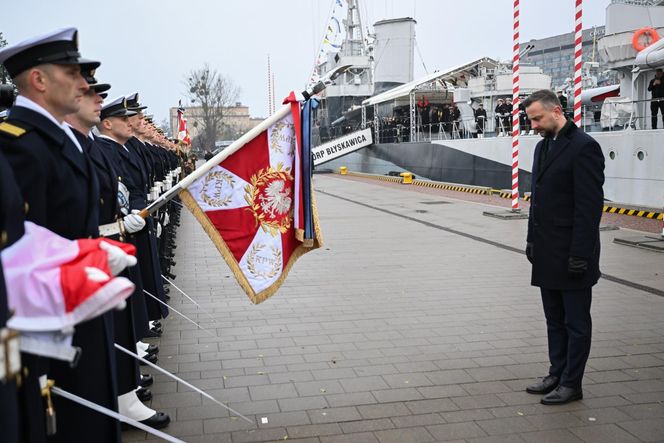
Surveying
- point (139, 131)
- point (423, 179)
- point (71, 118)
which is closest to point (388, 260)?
point (139, 131)

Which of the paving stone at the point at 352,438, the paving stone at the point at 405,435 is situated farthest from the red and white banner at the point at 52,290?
the paving stone at the point at 405,435

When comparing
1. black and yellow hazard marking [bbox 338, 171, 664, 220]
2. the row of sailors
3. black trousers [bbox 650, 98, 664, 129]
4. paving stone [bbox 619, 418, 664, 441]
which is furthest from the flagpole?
black trousers [bbox 650, 98, 664, 129]

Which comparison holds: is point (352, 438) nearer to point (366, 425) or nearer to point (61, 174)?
point (366, 425)

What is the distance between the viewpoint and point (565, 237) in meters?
4.36

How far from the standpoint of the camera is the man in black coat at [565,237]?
4.22 metres

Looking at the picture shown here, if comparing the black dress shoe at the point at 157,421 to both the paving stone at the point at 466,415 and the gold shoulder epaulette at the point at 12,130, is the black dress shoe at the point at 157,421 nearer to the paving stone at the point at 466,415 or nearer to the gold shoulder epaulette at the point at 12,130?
the paving stone at the point at 466,415

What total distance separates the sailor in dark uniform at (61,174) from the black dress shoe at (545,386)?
288 cm

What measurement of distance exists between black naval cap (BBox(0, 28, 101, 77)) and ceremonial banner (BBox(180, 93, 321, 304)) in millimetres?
1791

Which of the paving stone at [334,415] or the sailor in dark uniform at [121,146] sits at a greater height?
the sailor in dark uniform at [121,146]

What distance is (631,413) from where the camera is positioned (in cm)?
416

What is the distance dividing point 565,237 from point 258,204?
213 cm

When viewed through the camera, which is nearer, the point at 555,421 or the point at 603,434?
the point at 603,434

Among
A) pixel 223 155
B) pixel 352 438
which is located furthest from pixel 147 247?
pixel 352 438

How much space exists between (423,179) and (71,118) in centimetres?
2551
